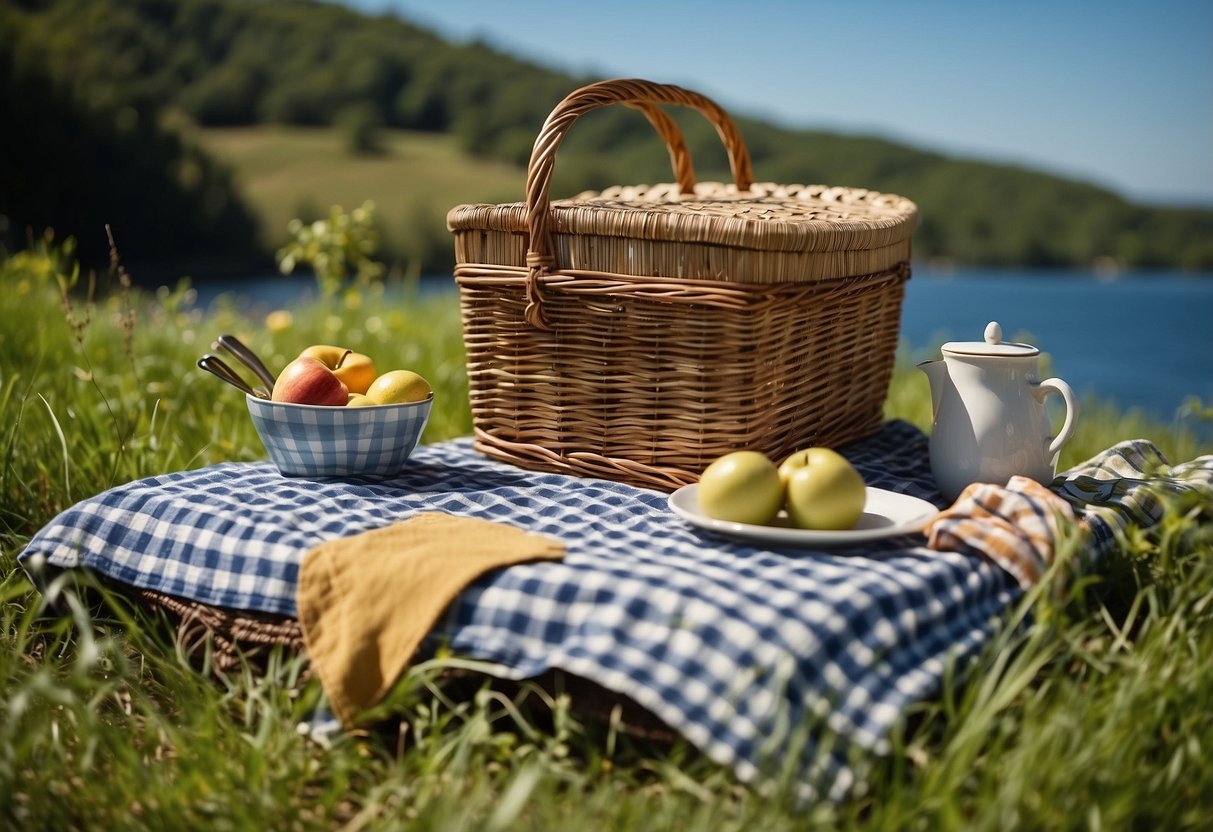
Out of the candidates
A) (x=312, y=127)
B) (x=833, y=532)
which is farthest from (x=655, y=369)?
(x=312, y=127)

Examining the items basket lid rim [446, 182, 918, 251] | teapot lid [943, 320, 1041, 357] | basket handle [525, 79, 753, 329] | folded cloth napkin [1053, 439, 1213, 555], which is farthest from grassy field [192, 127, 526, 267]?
teapot lid [943, 320, 1041, 357]

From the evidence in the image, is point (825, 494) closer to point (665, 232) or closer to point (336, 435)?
point (665, 232)

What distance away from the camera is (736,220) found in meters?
1.74

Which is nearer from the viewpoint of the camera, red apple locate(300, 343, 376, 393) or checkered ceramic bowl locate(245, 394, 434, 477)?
checkered ceramic bowl locate(245, 394, 434, 477)

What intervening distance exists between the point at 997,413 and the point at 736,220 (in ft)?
1.94

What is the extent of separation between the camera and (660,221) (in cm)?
180

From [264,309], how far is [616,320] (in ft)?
9.82

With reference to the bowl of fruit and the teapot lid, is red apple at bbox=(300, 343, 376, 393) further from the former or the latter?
the teapot lid

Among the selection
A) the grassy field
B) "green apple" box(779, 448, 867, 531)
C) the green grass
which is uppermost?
"green apple" box(779, 448, 867, 531)

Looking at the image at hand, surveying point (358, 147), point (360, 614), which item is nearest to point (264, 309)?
point (360, 614)

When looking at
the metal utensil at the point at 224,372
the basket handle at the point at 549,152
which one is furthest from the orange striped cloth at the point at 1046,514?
the metal utensil at the point at 224,372

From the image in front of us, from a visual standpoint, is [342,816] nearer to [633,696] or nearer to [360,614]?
[360,614]

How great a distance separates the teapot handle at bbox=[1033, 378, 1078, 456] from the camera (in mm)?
1789

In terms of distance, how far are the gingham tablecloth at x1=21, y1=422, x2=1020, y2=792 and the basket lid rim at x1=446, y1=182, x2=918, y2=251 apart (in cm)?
50
